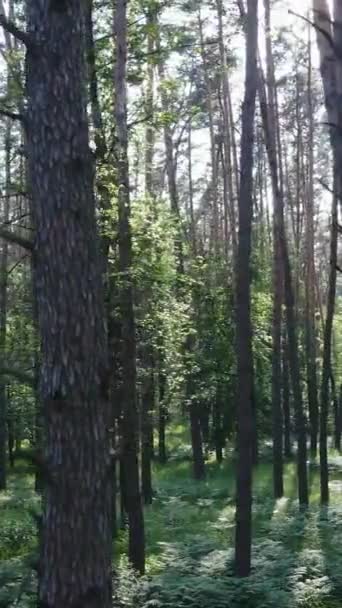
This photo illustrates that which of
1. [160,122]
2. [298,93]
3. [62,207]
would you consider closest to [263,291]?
[298,93]

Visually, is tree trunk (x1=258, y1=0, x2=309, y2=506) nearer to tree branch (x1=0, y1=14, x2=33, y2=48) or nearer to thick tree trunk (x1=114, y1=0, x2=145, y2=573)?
thick tree trunk (x1=114, y1=0, x2=145, y2=573)

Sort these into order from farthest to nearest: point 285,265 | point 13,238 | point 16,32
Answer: point 285,265 → point 13,238 → point 16,32

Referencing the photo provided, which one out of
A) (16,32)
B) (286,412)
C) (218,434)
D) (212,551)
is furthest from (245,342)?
(286,412)

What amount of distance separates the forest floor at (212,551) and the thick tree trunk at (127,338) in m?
0.52

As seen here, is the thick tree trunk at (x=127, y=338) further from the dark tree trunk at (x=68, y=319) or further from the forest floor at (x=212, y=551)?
the dark tree trunk at (x=68, y=319)

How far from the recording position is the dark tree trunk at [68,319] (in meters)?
3.99

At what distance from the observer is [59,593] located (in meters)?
3.96

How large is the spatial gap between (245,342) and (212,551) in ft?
12.9

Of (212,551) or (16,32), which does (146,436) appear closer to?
(212,551)

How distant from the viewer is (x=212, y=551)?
12.0 m

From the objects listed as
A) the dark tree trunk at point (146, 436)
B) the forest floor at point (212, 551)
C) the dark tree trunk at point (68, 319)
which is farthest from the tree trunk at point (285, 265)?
the dark tree trunk at point (68, 319)

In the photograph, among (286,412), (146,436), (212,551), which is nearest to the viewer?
(212,551)

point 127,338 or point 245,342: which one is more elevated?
point 127,338

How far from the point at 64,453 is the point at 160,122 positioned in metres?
8.77
